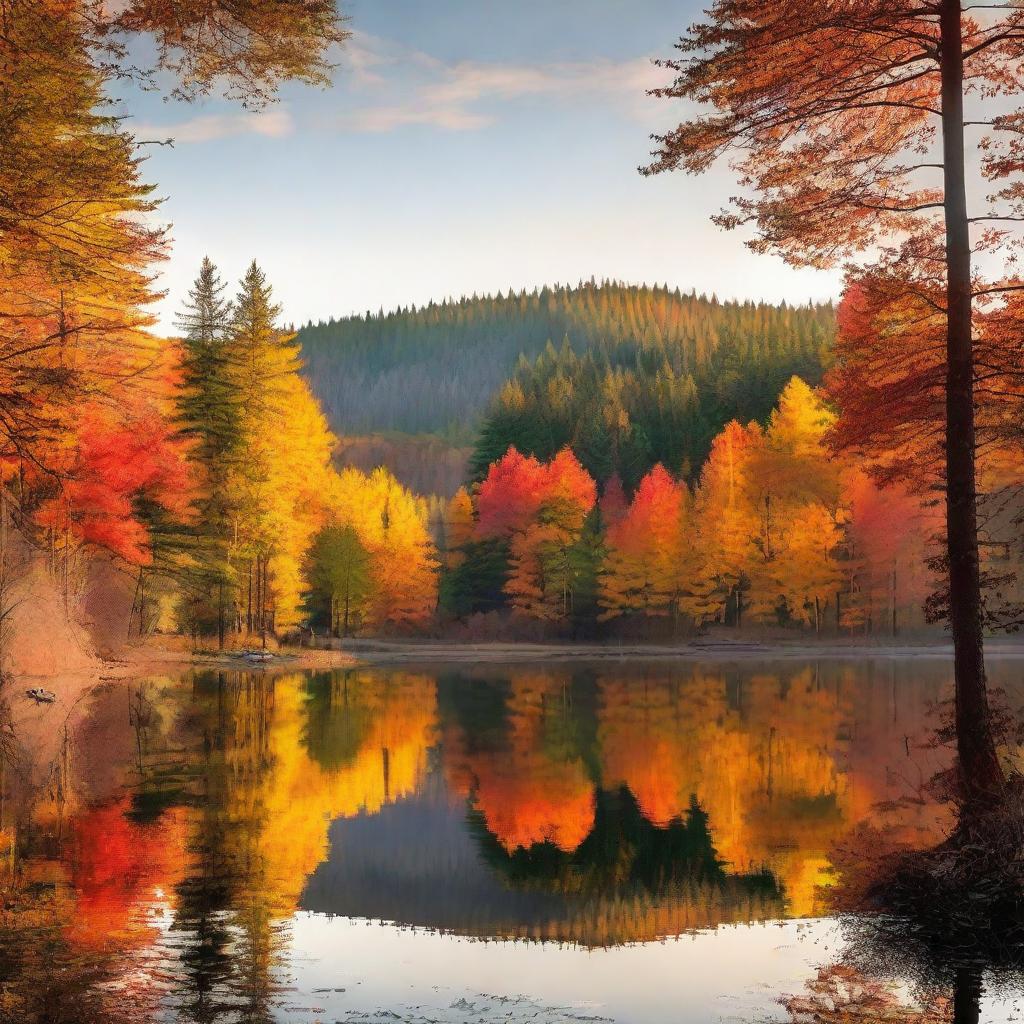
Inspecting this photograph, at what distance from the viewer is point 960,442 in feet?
39.2

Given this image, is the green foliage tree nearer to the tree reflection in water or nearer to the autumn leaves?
the autumn leaves

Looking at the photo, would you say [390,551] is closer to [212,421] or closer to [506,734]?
[212,421]

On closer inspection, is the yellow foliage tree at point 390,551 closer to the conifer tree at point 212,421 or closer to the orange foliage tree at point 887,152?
the conifer tree at point 212,421

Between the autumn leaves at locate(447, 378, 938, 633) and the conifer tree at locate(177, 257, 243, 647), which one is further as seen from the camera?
the autumn leaves at locate(447, 378, 938, 633)

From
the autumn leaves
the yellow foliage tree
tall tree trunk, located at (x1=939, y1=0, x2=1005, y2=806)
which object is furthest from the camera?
the yellow foliage tree

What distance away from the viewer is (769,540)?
61.0 metres

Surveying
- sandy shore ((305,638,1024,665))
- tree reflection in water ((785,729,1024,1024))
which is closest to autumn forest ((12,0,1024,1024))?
tree reflection in water ((785,729,1024,1024))

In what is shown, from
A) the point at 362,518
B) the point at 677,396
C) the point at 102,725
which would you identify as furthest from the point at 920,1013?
the point at 677,396

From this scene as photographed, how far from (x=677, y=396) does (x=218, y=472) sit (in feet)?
149

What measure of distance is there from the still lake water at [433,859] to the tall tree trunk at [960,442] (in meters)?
2.35

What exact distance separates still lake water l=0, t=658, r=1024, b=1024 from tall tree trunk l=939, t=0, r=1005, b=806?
92.7 inches

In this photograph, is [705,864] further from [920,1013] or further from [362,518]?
[362,518]

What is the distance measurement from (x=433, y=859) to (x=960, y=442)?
7.88 meters

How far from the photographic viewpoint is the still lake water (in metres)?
8.92
